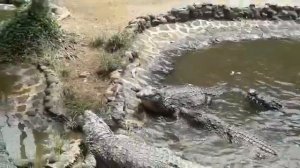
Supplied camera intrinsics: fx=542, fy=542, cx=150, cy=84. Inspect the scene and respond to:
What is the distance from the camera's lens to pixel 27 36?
11.9 metres

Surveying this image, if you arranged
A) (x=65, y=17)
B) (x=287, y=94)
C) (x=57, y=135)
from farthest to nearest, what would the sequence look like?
(x=65, y=17), (x=287, y=94), (x=57, y=135)

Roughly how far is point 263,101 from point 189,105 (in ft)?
4.69

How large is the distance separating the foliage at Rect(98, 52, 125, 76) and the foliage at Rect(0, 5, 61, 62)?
1.29m

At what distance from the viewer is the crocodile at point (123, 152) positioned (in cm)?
782

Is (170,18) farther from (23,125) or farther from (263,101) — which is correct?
(23,125)

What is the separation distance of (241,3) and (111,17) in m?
3.90

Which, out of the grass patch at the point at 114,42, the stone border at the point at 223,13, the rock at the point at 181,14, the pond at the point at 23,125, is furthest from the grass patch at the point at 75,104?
the rock at the point at 181,14

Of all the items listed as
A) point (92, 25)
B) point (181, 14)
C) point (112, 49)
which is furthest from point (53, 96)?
point (181, 14)

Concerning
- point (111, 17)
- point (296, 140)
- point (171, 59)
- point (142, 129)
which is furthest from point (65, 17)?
point (296, 140)

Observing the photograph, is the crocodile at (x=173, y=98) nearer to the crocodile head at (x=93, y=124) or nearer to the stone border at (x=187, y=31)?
the stone border at (x=187, y=31)

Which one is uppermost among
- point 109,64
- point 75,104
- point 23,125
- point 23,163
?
point 109,64

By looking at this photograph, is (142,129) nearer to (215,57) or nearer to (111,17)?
(215,57)

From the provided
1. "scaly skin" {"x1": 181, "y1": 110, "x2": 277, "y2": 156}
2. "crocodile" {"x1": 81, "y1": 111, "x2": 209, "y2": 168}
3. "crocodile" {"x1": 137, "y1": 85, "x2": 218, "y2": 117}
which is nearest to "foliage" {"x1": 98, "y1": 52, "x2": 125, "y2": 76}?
"crocodile" {"x1": 137, "y1": 85, "x2": 218, "y2": 117}

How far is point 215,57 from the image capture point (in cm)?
1279
